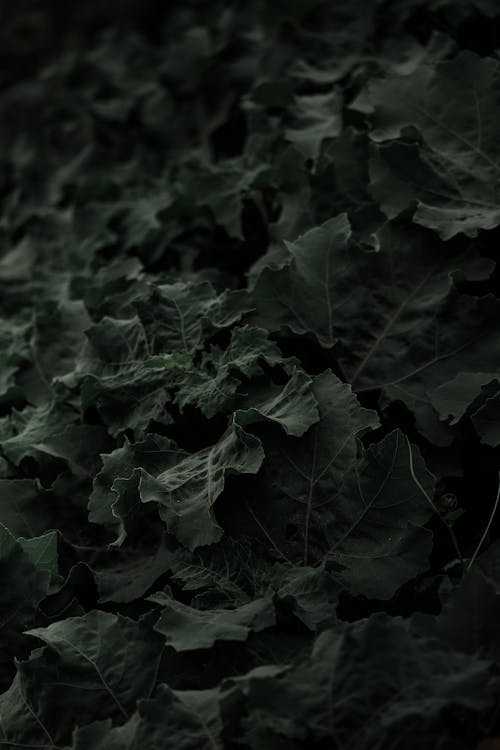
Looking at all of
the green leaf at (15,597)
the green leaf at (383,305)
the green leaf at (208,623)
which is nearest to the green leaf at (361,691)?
the green leaf at (208,623)

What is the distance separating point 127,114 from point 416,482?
242 centimetres

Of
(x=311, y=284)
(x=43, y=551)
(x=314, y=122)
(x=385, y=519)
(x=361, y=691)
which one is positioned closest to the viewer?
(x=361, y=691)

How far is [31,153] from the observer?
12.7 ft

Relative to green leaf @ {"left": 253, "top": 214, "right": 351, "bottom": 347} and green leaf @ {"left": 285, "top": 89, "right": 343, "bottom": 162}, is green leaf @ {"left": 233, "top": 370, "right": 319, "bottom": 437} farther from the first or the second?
green leaf @ {"left": 285, "top": 89, "right": 343, "bottom": 162}

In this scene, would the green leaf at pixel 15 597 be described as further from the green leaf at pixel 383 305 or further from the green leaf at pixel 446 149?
the green leaf at pixel 446 149

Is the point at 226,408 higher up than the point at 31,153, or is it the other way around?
the point at 226,408

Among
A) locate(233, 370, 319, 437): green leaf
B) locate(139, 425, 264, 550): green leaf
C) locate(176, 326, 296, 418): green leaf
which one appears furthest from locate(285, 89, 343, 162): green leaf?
locate(139, 425, 264, 550): green leaf

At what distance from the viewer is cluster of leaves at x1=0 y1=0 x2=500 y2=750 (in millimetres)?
1336

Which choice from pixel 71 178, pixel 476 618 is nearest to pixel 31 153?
pixel 71 178

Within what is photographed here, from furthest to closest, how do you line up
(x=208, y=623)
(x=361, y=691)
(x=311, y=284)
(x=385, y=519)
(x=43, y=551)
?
(x=311, y=284) < (x=43, y=551) < (x=385, y=519) < (x=208, y=623) < (x=361, y=691)

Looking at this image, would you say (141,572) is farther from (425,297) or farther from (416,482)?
(425,297)

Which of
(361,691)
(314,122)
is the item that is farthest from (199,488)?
(314,122)

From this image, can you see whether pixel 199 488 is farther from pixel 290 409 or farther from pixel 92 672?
pixel 92 672

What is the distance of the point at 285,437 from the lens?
1.69 metres
